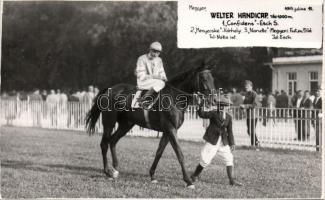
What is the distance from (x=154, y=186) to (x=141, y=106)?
4.83ft

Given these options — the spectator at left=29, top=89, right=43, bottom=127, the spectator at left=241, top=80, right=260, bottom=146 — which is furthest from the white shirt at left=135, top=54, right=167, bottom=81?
the spectator at left=29, top=89, right=43, bottom=127

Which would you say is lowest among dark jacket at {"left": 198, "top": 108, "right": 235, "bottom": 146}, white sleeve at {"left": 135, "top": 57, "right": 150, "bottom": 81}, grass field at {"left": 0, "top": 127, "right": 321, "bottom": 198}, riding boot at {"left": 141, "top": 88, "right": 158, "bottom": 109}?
grass field at {"left": 0, "top": 127, "right": 321, "bottom": 198}

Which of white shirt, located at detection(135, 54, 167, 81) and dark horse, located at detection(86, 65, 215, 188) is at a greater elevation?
white shirt, located at detection(135, 54, 167, 81)

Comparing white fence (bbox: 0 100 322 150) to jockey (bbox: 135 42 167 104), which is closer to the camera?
jockey (bbox: 135 42 167 104)

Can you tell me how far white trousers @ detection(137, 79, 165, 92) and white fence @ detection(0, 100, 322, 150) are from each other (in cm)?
245

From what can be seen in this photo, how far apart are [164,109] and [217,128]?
96 centimetres

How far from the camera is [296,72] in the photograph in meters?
24.1

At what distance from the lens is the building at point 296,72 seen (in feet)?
73.9

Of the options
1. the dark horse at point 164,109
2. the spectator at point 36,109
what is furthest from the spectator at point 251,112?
the spectator at point 36,109

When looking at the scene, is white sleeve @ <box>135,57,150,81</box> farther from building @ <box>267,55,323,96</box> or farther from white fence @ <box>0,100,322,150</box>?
building @ <box>267,55,323,96</box>

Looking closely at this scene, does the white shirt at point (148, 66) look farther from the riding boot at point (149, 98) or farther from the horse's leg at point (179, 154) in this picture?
the horse's leg at point (179, 154)

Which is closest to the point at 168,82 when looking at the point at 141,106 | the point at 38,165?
the point at 141,106

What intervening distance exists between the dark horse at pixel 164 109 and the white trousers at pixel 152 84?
0.09 metres

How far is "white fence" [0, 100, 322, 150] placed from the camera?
11.5 meters
